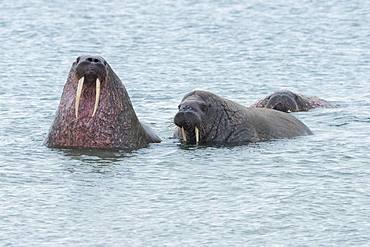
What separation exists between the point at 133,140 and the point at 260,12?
16945mm

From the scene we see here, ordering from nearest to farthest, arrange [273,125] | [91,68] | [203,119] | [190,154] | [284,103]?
[91,68], [190,154], [203,119], [273,125], [284,103]

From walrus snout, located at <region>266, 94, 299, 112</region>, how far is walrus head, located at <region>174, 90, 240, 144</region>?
2543mm

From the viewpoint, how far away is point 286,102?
17.6m

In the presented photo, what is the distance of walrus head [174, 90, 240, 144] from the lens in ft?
47.4

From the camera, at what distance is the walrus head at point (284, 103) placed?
1750cm

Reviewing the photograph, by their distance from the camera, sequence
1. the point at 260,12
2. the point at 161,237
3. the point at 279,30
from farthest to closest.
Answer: the point at 260,12 < the point at 279,30 < the point at 161,237

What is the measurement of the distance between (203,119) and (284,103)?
312 cm

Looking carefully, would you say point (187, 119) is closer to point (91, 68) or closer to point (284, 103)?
point (91, 68)

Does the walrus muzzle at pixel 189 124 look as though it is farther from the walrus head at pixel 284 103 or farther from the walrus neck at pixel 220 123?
the walrus head at pixel 284 103

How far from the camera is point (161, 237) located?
10766 millimetres

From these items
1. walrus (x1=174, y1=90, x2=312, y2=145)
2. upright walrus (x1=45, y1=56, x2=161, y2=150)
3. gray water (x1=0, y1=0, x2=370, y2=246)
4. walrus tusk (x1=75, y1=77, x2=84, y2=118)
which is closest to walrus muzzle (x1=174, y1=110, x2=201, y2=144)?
walrus (x1=174, y1=90, x2=312, y2=145)

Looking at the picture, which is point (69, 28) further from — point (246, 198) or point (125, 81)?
point (246, 198)

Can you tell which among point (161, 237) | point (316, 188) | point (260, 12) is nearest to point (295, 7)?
point (260, 12)

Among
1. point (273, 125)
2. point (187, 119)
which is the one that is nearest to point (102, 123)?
point (187, 119)
